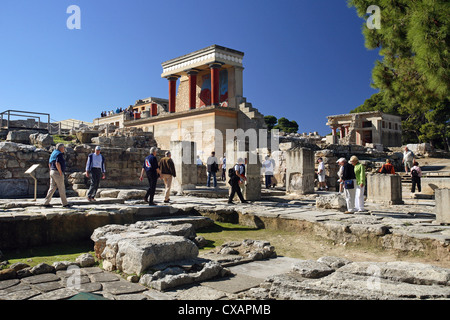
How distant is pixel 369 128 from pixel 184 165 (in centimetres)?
3049

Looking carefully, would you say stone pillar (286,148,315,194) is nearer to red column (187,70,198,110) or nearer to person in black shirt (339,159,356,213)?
person in black shirt (339,159,356,213)

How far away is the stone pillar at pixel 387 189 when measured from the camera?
10125 millimetres

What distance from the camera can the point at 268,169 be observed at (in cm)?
1562

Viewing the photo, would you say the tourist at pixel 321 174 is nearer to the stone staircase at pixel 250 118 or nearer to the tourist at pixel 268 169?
the tourist at pixel 268 169

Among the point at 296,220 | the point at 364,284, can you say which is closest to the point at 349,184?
the point at 296,220

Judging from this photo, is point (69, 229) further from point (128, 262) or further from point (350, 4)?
point (350, 4)

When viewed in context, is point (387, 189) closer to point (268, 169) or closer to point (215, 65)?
point (268, 169)

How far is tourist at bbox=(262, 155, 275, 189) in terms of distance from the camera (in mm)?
15361

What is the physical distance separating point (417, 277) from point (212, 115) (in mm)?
20655

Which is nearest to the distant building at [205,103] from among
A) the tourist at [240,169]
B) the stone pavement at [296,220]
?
the tourist at [240,169]

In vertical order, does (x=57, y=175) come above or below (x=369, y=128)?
below

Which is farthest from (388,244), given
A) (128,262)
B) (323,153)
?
(323,153)

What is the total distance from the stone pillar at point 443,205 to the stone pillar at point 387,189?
136 inches

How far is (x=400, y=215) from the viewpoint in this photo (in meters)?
7.96
